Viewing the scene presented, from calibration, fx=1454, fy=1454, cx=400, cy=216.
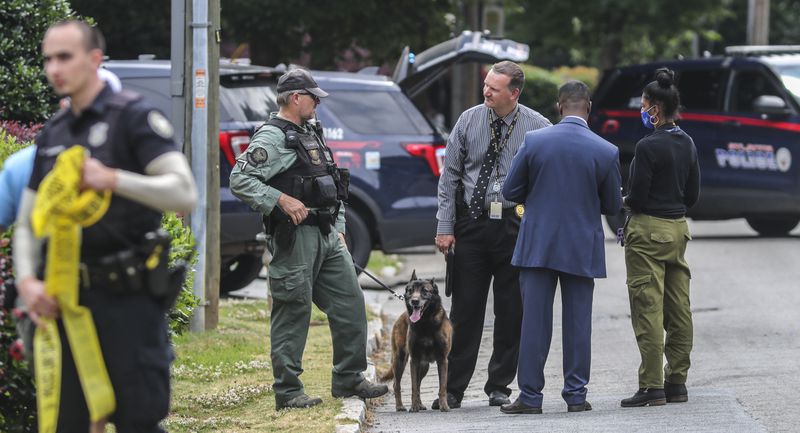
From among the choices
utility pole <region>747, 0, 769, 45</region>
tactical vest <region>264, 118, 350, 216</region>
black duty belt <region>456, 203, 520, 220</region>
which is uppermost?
utility pole <region>747, 0, 769, 45</region>

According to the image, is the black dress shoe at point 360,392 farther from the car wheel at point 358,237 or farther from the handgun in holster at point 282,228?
the car wheel at point 358,237

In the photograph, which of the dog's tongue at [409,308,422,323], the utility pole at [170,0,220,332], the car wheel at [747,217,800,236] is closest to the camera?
the dog's tongue at [409,308,422,323]

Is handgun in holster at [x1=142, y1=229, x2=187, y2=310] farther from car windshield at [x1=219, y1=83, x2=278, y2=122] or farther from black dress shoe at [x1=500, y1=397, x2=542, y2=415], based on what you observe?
car windshield at [x1=219, y1=83, x2=278, y2=122]

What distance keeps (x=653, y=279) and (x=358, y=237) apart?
17.8 feet

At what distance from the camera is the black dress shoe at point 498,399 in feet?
27.7

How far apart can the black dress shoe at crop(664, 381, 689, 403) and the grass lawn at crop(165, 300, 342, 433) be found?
186 cm

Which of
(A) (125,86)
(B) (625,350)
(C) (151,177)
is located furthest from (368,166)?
(C) (151,177)

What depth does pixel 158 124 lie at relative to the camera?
15.8 ft

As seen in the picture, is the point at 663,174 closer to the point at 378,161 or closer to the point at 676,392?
the point at 676,392

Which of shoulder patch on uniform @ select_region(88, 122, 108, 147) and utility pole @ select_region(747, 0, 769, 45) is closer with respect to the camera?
shoulder patch on uniform @ select_region(88, 122, 108, 147)

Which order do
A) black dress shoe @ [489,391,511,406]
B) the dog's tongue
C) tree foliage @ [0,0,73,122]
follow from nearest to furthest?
the dog's tongue, black dress shoe @ [489,391,511,406], tree foliage @ [0,0,73,122]

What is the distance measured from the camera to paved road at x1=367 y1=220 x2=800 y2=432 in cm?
751

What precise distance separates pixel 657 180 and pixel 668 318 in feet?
2.74

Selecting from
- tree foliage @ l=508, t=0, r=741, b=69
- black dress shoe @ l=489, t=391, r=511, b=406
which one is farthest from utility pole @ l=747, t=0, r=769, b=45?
black dress shoe @ l=489, t=391, r=511, b=406
